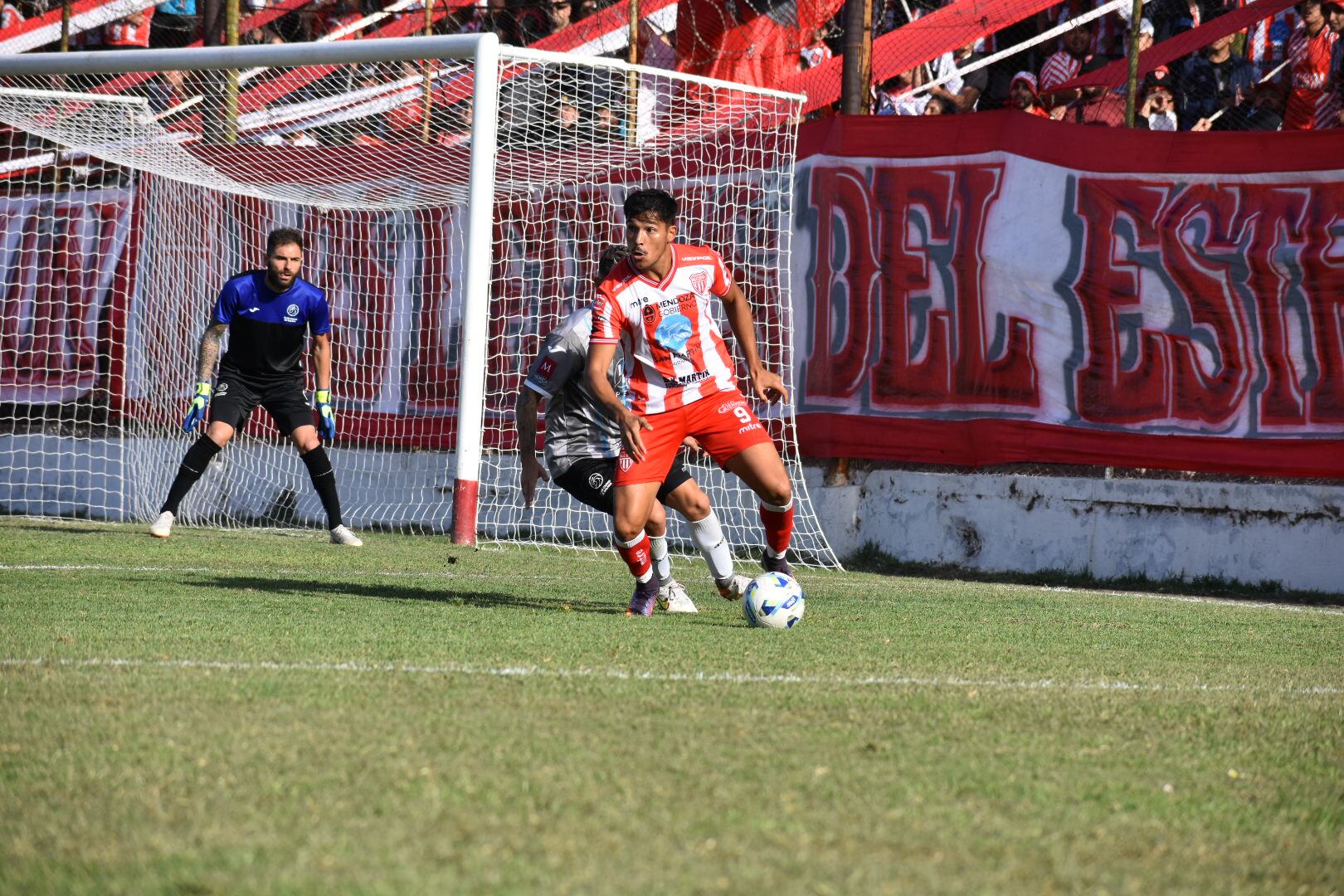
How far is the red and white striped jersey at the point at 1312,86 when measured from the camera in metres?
11.6

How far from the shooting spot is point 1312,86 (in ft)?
39.0

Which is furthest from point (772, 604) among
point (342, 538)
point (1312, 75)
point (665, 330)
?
point (1312, 75)

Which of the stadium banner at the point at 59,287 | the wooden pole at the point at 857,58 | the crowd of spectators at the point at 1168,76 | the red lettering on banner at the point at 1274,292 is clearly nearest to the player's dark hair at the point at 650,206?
the red lettering on banner at the point at 1274,292

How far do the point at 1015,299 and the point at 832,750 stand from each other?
296 inches

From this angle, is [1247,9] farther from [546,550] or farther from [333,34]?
[333,34]

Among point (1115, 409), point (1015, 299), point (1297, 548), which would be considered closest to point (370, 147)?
point (1015, 299)

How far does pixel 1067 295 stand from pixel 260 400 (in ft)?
18.2

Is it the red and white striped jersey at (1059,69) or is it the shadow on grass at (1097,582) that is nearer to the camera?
the shadow on grass at (1097,582)

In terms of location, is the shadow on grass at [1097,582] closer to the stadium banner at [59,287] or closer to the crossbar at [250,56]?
the crossbar at [250,56]

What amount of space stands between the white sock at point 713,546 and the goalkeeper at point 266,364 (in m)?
4.47

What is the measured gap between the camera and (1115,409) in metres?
10.7

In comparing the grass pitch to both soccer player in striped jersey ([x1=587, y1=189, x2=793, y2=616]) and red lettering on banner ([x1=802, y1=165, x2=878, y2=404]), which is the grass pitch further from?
red lettering on banner ([x1=802, y1=165, x2=878, y2=404])

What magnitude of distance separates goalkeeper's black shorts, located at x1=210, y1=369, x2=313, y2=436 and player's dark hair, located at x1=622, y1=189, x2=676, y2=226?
16.3 ft

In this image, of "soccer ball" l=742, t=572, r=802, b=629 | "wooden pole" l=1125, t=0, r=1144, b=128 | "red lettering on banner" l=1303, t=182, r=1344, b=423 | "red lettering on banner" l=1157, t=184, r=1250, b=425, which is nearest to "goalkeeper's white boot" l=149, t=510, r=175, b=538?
"soccer ball" l=742, t=572, r=802, b=629
